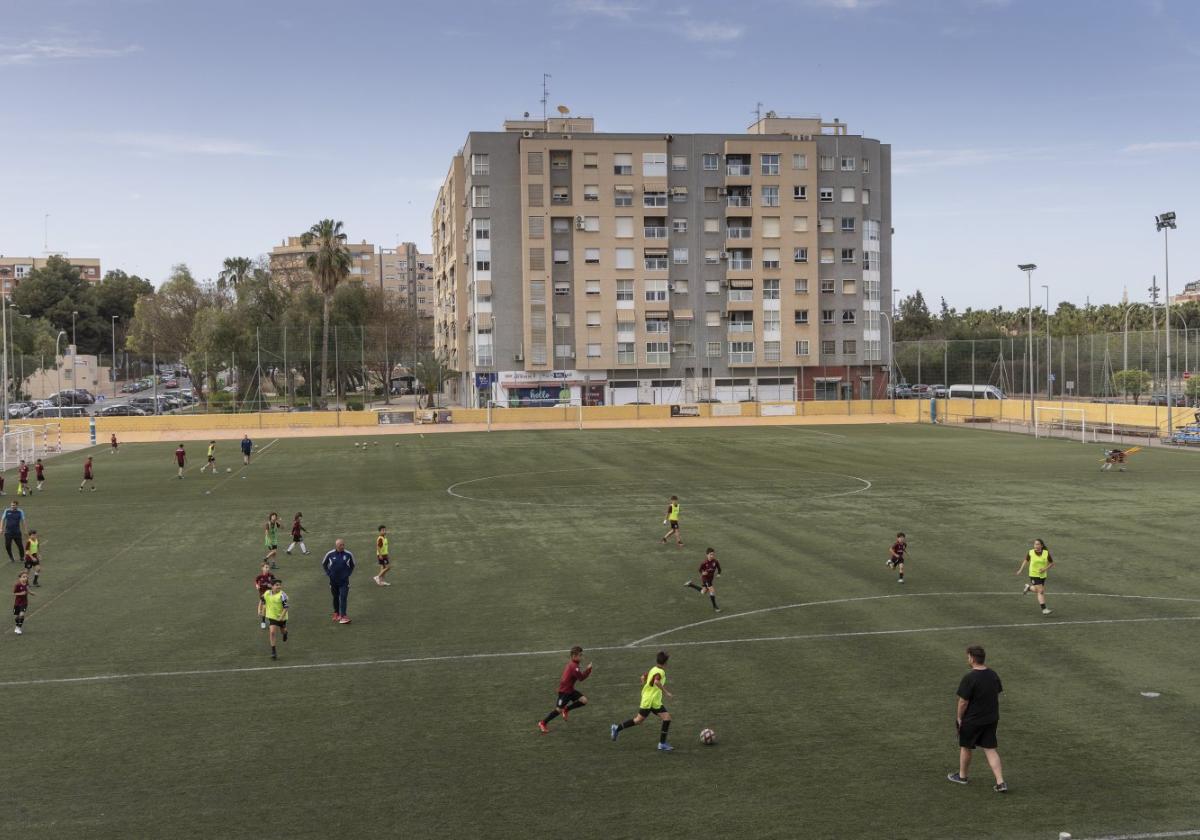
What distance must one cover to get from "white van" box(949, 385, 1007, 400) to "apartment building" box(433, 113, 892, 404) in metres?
11.9

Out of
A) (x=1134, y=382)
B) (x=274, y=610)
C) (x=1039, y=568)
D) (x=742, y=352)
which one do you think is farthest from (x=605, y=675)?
(x=742, y=352)

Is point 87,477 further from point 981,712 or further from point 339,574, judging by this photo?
point 981,712

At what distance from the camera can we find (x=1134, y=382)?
83750 mm

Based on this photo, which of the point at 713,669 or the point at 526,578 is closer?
the point at 713,669

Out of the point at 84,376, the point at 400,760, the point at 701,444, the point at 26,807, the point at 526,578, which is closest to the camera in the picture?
the point at 26,807

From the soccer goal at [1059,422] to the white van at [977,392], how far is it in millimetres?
13332

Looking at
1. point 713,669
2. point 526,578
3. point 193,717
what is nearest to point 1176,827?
point 713,669

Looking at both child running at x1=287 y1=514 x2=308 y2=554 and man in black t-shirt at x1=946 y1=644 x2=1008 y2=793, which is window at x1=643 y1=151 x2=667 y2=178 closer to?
child running at x1=287 y1=514 x2=308 y2=554

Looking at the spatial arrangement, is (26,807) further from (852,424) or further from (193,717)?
(852,424)

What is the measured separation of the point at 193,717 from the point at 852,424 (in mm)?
77226

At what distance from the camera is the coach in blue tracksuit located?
72.6 feet

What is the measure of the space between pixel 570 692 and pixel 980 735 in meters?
5.93

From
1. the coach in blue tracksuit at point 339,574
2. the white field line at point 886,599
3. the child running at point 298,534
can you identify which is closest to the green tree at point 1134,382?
the white field line at point 886,599

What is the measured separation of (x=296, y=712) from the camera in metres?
16.6
